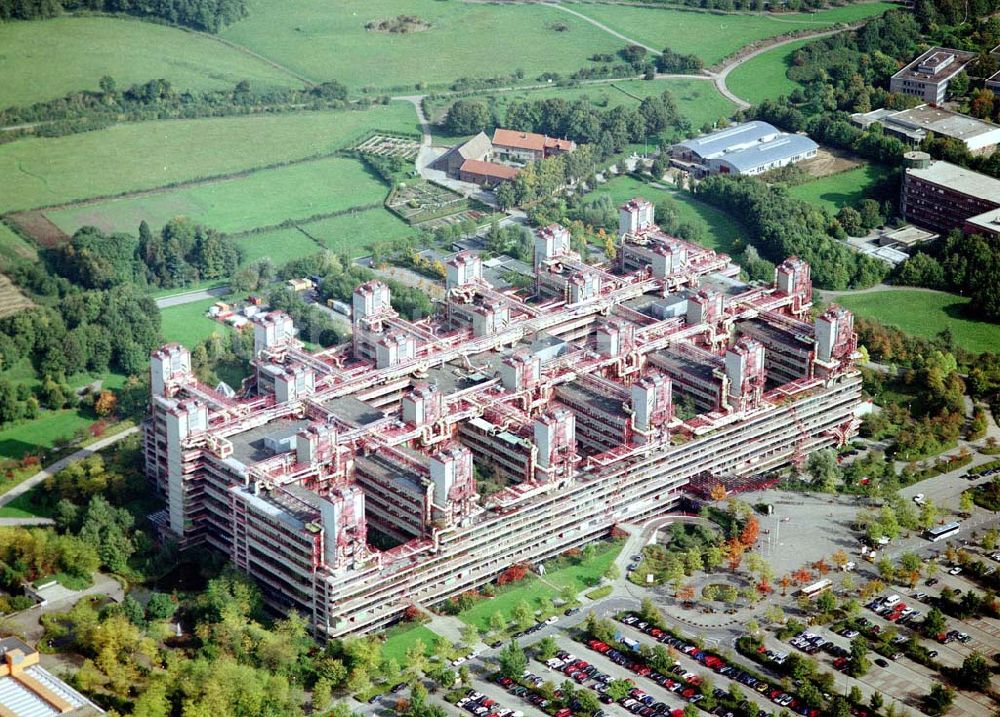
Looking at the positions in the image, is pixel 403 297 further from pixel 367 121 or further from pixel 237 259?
pixel 367 121

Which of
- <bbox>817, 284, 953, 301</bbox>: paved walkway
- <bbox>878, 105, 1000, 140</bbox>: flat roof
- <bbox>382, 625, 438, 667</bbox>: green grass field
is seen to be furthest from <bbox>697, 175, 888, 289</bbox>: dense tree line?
<bbox>382, 625, 438, 667</bbox>: green grass field

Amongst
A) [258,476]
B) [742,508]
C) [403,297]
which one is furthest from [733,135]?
[258,476]

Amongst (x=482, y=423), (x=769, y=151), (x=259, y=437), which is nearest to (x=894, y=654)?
(x=482, y=423)

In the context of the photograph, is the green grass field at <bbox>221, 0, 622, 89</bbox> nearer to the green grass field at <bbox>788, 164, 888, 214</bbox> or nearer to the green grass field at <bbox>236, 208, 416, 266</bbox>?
the green grass field at <bbox>236, 208, 416, 266</bbox>

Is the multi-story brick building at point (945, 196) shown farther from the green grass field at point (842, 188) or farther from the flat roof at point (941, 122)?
the flat roof at point (941, 122)

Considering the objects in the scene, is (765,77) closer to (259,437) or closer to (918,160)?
(918,160)
